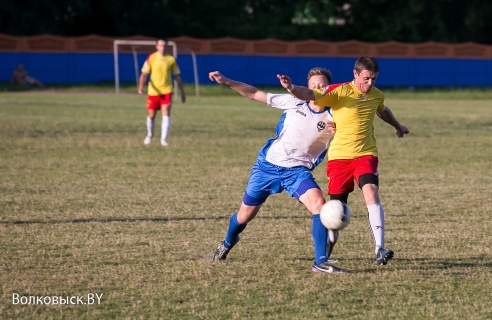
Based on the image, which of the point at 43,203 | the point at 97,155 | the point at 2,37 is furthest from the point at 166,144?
the point at 2,37

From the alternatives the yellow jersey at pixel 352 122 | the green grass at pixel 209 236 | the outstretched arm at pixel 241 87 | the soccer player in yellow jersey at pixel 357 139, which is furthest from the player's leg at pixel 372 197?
the outstretched arm at pixel 241 87

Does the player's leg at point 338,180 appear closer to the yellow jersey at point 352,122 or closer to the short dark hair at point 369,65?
the yellow jersey at point 352,122

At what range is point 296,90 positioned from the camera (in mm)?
6750

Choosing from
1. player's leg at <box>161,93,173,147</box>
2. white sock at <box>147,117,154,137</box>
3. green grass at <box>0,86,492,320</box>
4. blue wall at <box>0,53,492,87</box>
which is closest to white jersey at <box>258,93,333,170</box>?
green grass at <box>0,86,492,320</box>

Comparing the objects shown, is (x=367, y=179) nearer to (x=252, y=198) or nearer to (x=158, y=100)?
(x=252, y=198)

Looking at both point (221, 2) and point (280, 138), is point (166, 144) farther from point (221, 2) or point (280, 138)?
point (221, 2)

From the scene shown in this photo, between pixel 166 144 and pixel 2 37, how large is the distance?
27.1m

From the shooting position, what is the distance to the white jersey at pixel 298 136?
7.38 m

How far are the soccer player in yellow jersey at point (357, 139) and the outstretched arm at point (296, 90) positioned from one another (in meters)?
0.27

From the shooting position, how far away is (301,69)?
4466 cm

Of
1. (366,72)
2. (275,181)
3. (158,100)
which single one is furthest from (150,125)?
(366,72)

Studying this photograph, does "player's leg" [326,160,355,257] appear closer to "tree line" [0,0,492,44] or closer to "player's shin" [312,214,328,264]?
"player's shin" [312,214,328,264]

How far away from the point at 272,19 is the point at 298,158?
49781 mm

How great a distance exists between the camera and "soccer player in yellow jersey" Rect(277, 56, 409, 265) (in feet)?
24.0
